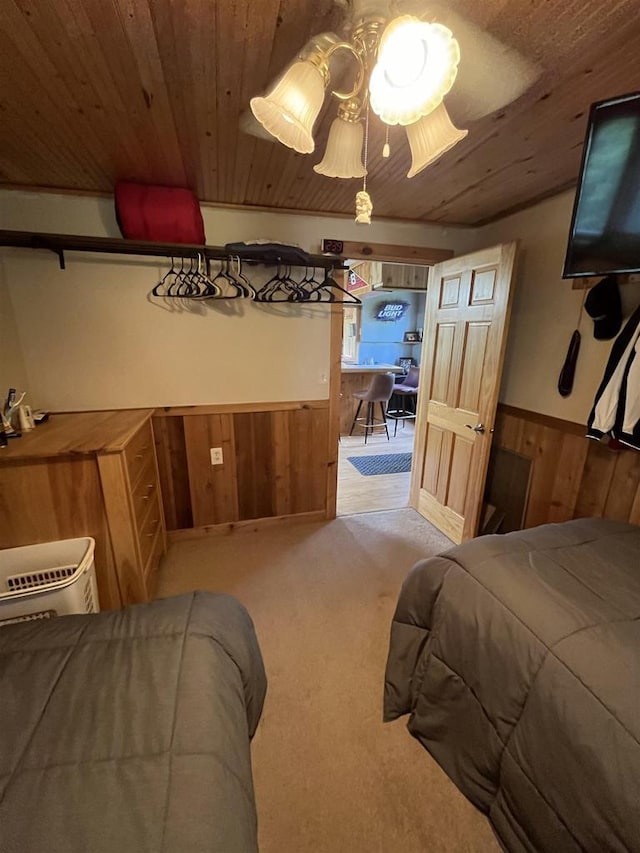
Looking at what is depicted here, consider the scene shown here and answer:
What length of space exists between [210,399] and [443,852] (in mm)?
2383

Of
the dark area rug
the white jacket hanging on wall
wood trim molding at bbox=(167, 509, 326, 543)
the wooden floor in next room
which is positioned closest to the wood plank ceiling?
the white jacket hanging on wall

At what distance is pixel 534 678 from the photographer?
100 centimetres

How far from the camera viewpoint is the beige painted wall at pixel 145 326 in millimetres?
2143

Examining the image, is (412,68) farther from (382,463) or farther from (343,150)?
(382,463)

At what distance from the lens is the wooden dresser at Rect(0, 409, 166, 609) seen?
60.3 inches

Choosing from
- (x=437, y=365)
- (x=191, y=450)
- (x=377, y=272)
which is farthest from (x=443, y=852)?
(x=377, y=272)

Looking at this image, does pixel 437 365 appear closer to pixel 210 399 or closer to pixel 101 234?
pixel 210 399

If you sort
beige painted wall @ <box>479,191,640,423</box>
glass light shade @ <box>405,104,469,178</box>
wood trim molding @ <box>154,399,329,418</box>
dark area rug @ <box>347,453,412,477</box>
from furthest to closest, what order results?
dark area rug @ <box>347,453,412,477</box>, wood trim molding @ <box>154,399,329,418</box>, beige painted wall @ <box>479,191,640,423</box>, glass light shade @ <box>405,104,469,178</box>

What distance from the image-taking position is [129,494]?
1659 mm

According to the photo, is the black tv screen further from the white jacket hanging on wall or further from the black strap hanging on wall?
the black strap hanging on wall

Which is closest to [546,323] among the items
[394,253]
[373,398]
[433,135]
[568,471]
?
[568,471]

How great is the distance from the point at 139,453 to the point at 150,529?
0.48 meters

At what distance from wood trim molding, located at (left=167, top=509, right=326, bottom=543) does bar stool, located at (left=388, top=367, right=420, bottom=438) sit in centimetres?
318

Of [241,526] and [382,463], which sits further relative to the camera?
[382,463]
